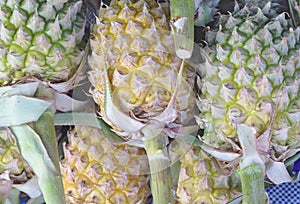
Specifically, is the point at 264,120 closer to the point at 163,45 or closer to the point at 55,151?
the point at 163,45

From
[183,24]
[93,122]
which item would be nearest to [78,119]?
[93,122]

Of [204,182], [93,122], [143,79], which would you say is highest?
[143,79]

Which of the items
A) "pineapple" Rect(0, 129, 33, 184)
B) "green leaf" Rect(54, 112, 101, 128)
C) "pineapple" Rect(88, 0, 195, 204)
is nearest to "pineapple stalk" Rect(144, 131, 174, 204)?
"pineapple" Rect(88, 0, 195, 204)

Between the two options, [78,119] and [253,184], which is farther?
[78,119]

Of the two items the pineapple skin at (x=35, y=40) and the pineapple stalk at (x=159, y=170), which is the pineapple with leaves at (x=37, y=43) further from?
the pineapple stalk at (x=159, y=170)

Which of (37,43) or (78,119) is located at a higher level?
(37,43)

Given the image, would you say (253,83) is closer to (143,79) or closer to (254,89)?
(254,89)

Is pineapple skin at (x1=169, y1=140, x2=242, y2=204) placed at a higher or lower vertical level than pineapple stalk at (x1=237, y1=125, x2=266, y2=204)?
lower

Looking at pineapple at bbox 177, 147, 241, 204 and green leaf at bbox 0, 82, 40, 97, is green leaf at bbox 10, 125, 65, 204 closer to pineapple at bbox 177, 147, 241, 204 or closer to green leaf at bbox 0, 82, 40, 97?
green leaf at bbox 0, 82, 40, 97
